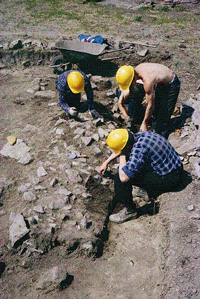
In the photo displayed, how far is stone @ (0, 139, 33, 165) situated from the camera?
187 inches

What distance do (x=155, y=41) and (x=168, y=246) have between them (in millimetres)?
7408

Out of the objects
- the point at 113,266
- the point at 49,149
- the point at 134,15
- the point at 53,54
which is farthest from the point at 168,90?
the point at 134,15

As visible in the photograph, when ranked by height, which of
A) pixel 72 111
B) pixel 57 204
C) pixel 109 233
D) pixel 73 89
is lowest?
pixel 109 233

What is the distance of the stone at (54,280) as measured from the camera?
3084mm

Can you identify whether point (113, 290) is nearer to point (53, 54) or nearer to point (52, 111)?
point (52, 111)

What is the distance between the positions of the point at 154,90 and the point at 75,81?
4.83 ft

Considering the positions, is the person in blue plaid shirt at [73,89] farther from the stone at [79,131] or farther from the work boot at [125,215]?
the work boot at [125,215]

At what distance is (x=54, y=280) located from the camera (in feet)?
10.1

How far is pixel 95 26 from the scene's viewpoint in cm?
1023

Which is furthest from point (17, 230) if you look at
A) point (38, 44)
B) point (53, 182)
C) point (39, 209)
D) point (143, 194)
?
point (38, 44)

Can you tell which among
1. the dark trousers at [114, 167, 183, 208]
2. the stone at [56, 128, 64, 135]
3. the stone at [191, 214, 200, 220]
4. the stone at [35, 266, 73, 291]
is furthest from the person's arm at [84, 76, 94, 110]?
the stone at [35, 266, 73, 291]

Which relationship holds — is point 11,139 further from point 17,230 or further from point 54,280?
point 54,280

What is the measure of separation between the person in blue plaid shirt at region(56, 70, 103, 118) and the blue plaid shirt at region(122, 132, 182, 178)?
2.03 meters

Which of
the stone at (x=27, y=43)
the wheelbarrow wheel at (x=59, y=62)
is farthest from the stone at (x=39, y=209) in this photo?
the stone at (x=27, y=43)
